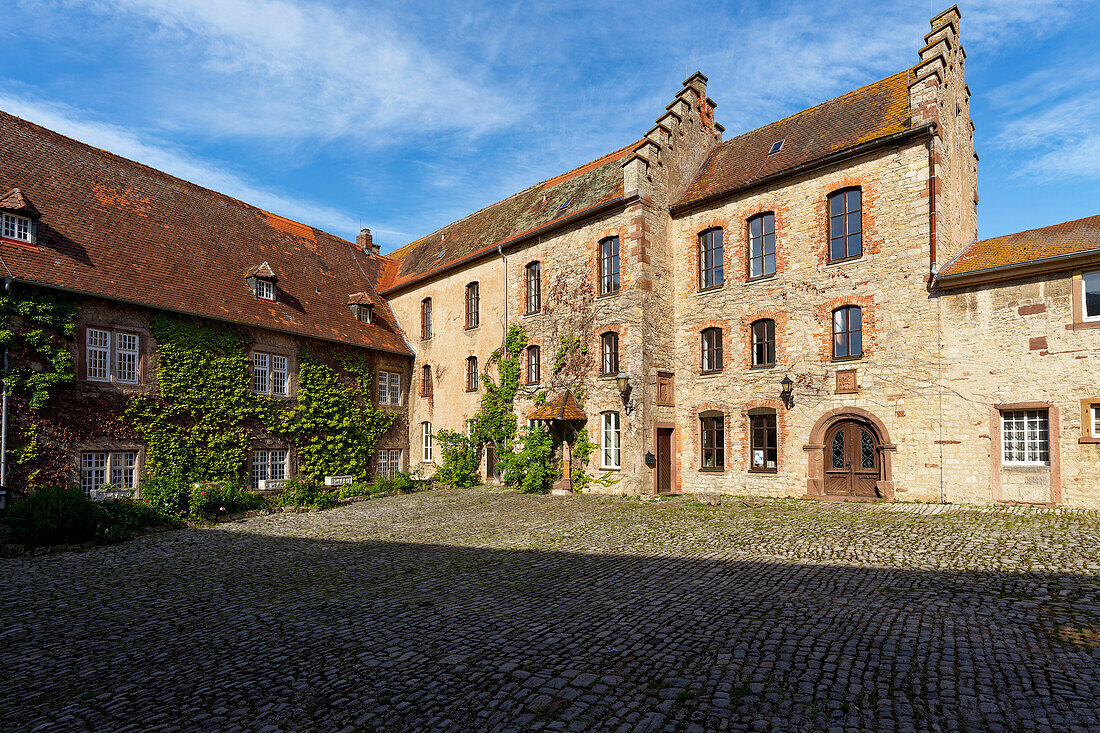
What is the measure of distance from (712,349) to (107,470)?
1741 cm

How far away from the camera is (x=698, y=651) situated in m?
5.78

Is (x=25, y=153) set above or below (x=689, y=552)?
above

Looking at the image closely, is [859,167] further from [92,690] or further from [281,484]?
[281,484]

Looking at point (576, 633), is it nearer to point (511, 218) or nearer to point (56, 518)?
point (56, 518)

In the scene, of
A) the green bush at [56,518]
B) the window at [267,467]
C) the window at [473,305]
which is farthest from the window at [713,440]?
the green bush at [56,518]

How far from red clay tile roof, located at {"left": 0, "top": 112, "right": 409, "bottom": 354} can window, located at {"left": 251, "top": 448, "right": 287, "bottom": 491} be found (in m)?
4.15

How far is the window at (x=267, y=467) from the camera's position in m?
20.5

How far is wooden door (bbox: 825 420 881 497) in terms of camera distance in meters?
16.0

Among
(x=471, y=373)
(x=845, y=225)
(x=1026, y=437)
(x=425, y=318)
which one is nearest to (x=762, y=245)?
(x=845, y=225)

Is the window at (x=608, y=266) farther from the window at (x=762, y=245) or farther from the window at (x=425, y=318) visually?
the window at (x=425, y=318)

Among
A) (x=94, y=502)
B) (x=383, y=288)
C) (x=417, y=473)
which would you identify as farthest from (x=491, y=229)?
(x=94, y=502)

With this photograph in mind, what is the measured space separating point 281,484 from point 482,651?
17.3 m

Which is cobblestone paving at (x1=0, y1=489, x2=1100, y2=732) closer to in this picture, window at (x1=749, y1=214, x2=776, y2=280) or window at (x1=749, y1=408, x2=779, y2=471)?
window at (x1=749, y1=408, x2=779, y2=471)

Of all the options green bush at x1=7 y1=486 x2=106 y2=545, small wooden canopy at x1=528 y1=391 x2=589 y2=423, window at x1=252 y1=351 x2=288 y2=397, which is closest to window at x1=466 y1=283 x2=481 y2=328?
small wooden canopy at x1=528 y1=391 x2=589 y2=423
